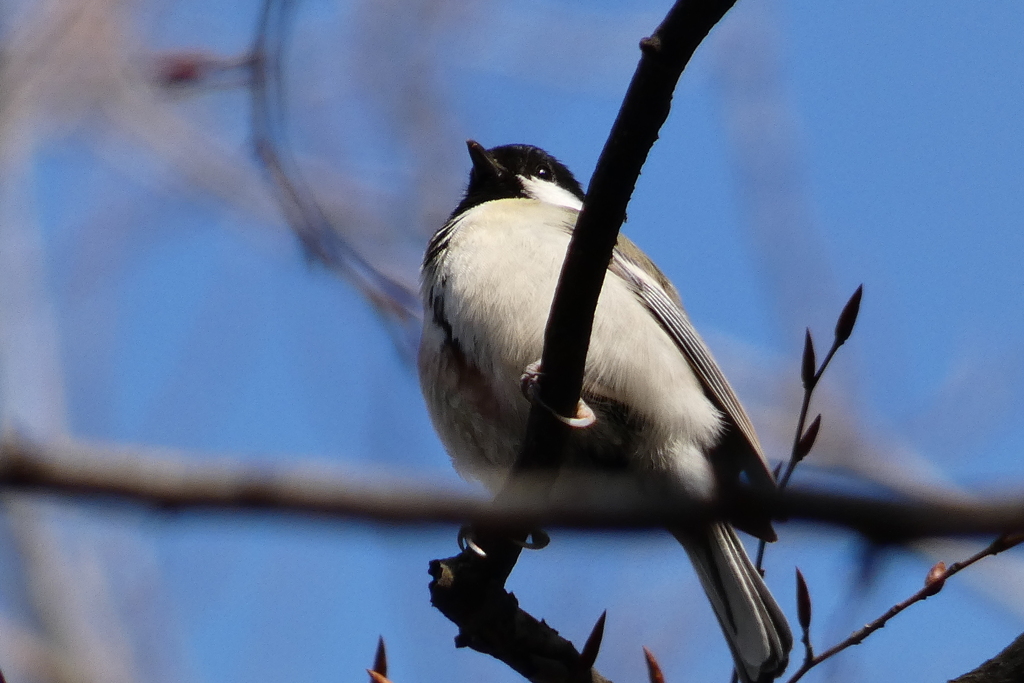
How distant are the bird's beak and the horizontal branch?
144 inches

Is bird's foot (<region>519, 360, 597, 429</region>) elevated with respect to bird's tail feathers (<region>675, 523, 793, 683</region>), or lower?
elevated

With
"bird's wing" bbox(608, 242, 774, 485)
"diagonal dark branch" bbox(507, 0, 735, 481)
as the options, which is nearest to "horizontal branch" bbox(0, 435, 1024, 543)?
"diagonal dark branch" bbox(507, 0, 735, 481)

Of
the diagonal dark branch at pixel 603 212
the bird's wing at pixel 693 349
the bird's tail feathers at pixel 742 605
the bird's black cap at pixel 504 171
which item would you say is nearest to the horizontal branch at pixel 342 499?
the diagonal dark branch at pixel 603 212

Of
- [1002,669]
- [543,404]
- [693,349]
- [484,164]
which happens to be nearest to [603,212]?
[543,404]

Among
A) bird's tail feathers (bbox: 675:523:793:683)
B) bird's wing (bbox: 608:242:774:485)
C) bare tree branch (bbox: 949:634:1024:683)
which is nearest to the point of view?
bare tree branch (bbox: 949:634:1024:683)

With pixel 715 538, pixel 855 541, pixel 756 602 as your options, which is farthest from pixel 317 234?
pixel 855 541

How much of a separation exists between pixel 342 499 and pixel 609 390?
2500 mm

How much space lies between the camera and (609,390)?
3258mm

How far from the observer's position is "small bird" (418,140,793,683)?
3256 mm

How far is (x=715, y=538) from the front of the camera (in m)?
3.32

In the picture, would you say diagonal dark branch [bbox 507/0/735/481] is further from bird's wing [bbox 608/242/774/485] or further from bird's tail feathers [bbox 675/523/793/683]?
bird's wing [bbox 608/242/774/485]

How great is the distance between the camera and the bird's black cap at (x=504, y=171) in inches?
176

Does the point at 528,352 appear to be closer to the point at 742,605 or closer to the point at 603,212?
the point at 603,212

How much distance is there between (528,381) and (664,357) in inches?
29.3
